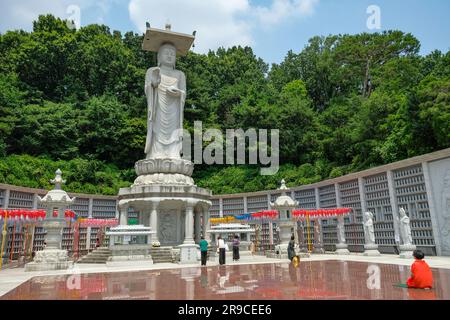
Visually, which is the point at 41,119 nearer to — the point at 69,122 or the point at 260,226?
the point at 69,122

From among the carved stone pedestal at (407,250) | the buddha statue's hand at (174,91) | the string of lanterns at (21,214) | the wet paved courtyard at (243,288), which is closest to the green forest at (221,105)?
the carved stone pedestal at (407,250)

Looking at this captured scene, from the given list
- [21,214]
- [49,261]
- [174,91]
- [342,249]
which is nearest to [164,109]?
[174,91]

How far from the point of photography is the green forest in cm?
2488

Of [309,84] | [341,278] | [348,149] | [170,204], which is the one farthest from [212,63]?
[341,278]

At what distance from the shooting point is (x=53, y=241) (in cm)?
1428

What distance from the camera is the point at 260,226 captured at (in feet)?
83.9

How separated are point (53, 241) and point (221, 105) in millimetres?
26917

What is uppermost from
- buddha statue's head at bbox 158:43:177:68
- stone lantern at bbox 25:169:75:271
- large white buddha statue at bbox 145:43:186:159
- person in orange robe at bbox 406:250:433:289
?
buddha statue's head at bbox 158:43:177:68

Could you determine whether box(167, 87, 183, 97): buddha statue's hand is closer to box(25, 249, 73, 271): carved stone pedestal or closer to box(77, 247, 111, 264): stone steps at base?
box(77, 247, 111, 264): stone steps at base

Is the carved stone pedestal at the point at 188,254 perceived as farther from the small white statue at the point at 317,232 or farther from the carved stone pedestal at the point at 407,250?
the small white statue at the point at 317,232

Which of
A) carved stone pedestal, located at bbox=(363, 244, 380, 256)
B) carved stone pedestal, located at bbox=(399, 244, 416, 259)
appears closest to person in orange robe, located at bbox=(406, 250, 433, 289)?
carved stone pedestal, located at bbox=(399, 244, 416, 259)

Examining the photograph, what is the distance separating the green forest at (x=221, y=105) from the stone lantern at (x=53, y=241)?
10.9 m

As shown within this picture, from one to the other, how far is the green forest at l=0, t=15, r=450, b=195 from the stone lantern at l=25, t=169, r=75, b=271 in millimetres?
10949

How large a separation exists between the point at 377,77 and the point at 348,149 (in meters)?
12.3
